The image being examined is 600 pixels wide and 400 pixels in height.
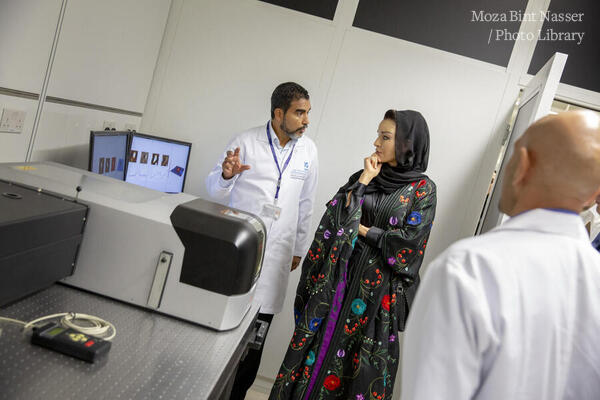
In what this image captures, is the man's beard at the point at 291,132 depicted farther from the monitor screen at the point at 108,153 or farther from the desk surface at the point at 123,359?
the desk surface at the point at 123,359

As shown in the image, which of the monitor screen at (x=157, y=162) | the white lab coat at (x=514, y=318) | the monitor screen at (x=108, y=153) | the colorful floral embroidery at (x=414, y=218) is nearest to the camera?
the white lab coat at (x=514, y=318)

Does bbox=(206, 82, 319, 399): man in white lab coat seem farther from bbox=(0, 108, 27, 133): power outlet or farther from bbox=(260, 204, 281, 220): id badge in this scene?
bbox=(0, 108, 27, 133): power outlet

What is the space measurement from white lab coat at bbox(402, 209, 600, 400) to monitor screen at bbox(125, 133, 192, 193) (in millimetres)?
2075

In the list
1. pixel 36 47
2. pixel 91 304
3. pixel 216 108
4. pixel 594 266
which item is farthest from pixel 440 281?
pixel 216 108

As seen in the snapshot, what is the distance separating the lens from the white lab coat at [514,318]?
91cm

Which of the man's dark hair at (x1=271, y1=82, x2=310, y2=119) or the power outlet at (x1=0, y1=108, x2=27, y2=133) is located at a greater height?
the man's dark hair at (x1=271, y1=82, x2=310, y2=119)

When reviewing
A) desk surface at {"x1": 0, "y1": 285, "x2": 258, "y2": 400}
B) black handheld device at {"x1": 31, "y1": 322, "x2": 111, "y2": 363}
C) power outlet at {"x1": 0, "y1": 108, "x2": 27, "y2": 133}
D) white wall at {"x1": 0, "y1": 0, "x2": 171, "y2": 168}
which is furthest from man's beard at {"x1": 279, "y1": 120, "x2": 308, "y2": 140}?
black handheld device at {"x1": 31, "y1": 322, "x2": 111, "y2": 363}

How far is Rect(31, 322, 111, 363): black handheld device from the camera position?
1139 mm

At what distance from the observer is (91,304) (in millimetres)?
1423

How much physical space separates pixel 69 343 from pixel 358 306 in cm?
143

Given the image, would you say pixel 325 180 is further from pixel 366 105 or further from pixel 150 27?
pixel 150 27

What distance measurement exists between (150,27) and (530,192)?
A: 7.76 ft

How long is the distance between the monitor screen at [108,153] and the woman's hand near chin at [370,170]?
111 cm

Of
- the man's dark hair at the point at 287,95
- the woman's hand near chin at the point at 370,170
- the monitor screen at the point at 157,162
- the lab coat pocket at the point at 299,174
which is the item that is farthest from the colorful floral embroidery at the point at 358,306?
the monitor screen at the point at 157,162
